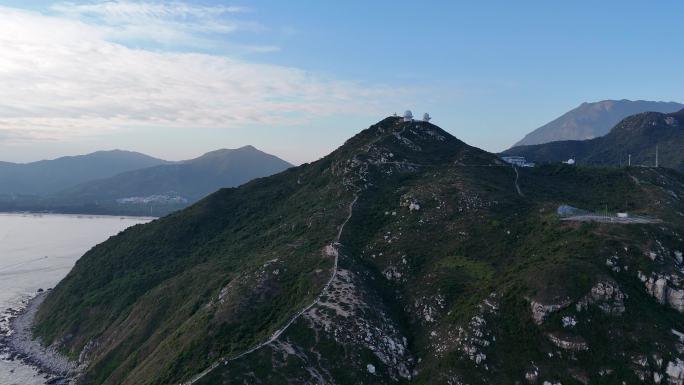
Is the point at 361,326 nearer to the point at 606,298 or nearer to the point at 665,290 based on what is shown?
the point at 606,298

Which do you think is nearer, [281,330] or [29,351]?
[281,330]

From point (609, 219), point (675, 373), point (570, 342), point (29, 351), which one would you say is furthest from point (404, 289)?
point (29, 351)

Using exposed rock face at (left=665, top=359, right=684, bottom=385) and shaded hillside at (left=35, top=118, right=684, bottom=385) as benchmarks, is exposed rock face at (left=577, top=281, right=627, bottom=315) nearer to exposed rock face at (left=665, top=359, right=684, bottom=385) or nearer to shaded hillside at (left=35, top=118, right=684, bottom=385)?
shaded hillside at (left=35, top=118, right=684, bottom=385)

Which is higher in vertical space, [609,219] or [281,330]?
[609,219]

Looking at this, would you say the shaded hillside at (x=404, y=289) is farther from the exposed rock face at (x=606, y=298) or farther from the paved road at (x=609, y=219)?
the paved road at (x=609, y=219)

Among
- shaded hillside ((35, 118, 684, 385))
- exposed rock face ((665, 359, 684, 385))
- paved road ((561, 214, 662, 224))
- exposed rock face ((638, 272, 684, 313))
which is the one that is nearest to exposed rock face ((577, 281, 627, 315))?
shaded hillside ((35, 118, 684, 385))

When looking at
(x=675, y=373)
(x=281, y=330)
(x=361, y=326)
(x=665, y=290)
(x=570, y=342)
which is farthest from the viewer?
(x=665, y=290)
